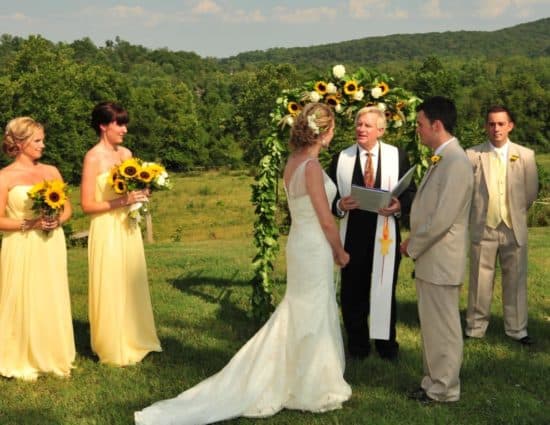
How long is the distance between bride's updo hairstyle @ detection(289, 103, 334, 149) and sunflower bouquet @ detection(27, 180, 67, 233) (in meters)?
2.57

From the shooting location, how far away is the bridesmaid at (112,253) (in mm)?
7145

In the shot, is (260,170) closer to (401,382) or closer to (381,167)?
(381,167)

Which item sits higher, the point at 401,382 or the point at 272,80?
the point at 272,80

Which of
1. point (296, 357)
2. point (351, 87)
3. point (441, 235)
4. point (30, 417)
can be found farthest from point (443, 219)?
point (30, 417)

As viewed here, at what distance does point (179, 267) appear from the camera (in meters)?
13.1

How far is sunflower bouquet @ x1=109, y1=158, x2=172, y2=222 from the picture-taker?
22.8 feet

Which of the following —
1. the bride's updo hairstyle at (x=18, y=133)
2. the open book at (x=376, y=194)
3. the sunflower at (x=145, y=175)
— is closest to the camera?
the open book at (x=376, y=194)

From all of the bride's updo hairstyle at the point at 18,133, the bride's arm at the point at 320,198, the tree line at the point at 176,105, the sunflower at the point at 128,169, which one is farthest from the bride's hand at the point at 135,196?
the tree line at the point at 176,105

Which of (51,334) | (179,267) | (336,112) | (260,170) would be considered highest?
(336,112)

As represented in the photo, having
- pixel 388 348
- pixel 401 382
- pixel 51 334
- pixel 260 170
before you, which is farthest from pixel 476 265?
pixel 51 334

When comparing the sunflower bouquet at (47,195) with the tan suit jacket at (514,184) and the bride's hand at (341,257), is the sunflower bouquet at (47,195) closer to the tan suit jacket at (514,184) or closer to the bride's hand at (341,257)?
the bride's hand at (341,257)

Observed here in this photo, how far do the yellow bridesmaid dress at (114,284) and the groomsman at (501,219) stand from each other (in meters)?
4.11

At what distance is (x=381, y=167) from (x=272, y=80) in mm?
63191

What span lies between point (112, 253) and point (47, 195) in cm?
109
